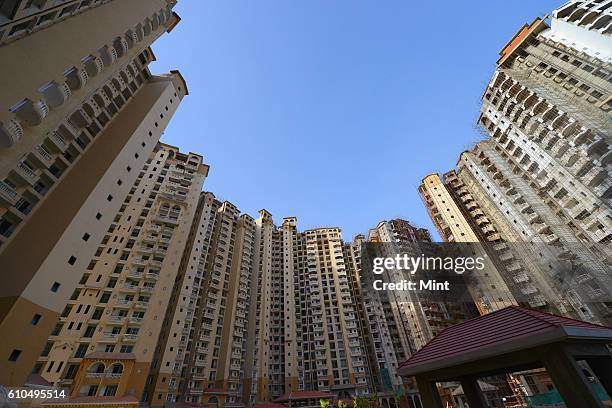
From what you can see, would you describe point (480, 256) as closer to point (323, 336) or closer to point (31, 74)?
point (323, 336)

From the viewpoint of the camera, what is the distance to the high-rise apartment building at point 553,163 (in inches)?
1436

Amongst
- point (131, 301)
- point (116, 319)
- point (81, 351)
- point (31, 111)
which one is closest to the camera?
point (31, 111)

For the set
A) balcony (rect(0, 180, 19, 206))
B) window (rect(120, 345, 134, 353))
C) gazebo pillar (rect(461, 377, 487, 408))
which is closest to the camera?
gazebo pillar (rect(461, 377, 487, 408))

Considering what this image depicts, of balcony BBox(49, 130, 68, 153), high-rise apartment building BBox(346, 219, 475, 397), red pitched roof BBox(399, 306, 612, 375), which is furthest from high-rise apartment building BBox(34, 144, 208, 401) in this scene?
high-rise apartment building BBox(346, 219, 475, 397)

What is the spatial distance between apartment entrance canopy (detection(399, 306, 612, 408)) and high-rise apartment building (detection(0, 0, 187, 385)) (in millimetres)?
23812

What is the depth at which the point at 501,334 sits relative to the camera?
273 inches

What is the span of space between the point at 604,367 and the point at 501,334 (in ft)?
6.77

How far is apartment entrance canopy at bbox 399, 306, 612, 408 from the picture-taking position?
5.49 metres

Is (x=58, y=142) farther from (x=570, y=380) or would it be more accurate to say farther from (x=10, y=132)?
(x=570, y=380)

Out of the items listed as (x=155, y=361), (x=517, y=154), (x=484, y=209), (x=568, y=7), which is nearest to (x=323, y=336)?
(x=155, y=361)

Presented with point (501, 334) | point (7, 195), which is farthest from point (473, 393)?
point (7, 195)

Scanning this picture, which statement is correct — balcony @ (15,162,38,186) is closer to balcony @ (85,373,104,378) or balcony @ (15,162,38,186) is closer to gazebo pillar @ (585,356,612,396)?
balcony @ (85,373,104,378)

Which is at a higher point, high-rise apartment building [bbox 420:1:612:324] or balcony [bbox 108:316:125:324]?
high-rise apartment building [bbox 420:1:612:324]

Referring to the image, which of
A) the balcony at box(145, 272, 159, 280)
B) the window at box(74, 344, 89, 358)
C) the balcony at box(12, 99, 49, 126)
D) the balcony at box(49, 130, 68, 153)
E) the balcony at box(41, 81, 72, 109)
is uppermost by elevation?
the balcony at box(145, 272, 159, 280)
